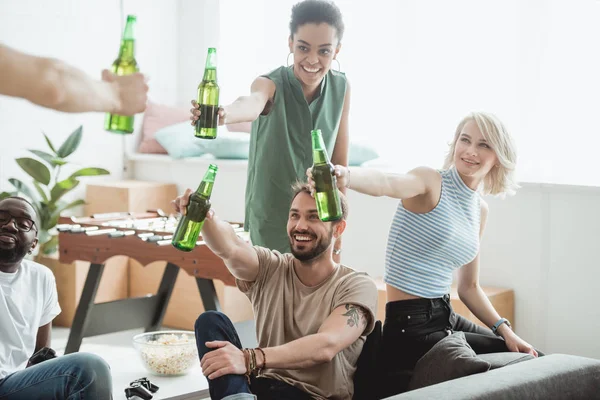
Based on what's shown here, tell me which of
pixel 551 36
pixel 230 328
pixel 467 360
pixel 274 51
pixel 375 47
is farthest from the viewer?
pixel 274 51

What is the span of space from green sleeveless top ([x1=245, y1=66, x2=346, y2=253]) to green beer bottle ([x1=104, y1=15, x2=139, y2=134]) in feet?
3.00

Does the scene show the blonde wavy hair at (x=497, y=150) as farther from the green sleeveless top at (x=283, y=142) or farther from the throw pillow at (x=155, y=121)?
the throw pillow at (x=155, y=121)

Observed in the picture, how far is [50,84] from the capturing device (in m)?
1.24

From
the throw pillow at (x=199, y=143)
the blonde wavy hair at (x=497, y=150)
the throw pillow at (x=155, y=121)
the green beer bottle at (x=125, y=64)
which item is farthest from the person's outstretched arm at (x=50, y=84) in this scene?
the throw pillow at (x=155, y=121)

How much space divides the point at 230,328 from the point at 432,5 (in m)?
2.75

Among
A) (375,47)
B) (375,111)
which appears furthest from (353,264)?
(375,47)

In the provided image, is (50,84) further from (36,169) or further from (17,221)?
(36,169)

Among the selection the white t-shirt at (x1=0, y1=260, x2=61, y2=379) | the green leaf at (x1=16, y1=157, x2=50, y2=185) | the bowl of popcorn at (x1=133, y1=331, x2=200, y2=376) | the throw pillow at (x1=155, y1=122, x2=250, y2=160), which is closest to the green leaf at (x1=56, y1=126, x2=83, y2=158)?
the green leaf at (x1=16, y1=157, x2=50, y2=185)

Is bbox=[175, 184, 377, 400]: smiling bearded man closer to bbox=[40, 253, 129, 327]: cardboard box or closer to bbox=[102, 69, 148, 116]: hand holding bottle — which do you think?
bbox=[102, 69, 148, 116]: hand holding bottle

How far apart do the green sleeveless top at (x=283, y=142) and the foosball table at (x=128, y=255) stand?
1.04m

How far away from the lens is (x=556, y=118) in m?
4.10

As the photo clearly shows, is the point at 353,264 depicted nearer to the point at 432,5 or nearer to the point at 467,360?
the point at 432,5

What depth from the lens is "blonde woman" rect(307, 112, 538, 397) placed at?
264 centimetres

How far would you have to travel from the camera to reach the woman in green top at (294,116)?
2457 mm
